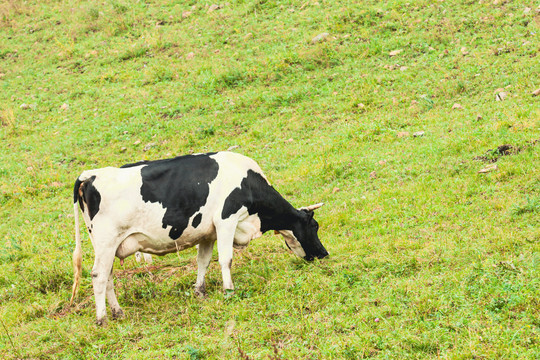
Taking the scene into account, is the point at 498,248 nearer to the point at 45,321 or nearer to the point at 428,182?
the point at 428,182

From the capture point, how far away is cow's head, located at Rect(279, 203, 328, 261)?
324 inches

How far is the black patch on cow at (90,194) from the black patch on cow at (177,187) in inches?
22.8

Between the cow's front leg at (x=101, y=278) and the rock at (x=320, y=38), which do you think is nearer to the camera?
the cow's front leg at (x=101, y=278)

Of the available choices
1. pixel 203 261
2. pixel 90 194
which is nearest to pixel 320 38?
pixel 203 261

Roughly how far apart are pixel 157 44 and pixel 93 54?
2.55m

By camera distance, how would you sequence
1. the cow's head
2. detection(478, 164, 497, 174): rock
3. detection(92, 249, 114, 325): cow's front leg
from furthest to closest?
detection(478, 164, 497, 174): rock → the cow's head → detection(92, 249, 114, 325): cow's front leg

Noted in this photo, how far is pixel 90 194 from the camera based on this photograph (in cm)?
696

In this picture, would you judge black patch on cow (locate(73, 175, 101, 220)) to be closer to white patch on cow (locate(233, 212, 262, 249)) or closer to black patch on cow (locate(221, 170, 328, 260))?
black patch on cow (locate(221, 170, 328, 260))

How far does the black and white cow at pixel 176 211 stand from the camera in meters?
6.93

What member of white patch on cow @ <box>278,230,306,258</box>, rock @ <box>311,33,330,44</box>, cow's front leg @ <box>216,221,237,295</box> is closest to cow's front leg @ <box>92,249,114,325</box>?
cow's front leg @ <box>216,221,237,295</box>

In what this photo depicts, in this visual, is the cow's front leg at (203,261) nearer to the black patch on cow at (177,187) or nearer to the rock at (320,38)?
the black patch on cow at (177,187)

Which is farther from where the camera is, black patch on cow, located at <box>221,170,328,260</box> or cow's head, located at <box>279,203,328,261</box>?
cow's head, located at <box>279,203,328,261</box>

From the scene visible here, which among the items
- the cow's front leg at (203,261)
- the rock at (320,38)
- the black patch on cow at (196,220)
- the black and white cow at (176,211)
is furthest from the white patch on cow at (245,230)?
the rock at (320,38)

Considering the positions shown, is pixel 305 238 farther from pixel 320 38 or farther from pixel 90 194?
pixel 320 38
